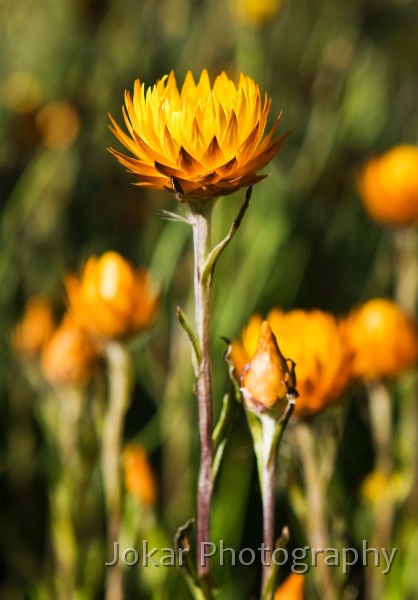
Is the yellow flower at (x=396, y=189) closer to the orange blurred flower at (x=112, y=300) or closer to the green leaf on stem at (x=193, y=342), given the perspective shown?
the orange blurred flower at (x=112, y=300)

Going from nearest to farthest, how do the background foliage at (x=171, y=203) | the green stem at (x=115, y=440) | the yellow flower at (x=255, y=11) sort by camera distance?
the green stem at (x=115, y=440) → the background foliage at (x=171, y=203) → the yellow flower at (x=255, y=11)

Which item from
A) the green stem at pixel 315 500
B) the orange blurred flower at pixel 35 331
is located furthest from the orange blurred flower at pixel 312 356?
the orange blurred flower at pixel 35 331

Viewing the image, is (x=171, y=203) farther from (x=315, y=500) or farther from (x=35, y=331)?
(x=315, y=500)

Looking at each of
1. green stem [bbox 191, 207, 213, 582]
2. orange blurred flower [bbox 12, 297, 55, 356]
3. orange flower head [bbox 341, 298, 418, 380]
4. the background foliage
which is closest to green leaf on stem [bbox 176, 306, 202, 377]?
green stem [bbox 191, 207, 213, 582]

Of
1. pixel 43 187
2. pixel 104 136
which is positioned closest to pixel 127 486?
pixel 43 187

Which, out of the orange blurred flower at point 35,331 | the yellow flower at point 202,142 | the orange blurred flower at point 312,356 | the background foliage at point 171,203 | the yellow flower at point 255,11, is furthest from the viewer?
the yellow flower at point 255,11

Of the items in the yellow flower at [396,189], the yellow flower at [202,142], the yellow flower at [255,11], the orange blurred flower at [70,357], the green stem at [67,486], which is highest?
the yellow flower at [255,11]

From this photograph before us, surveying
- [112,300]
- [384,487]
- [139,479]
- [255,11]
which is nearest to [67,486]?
[139,479]
